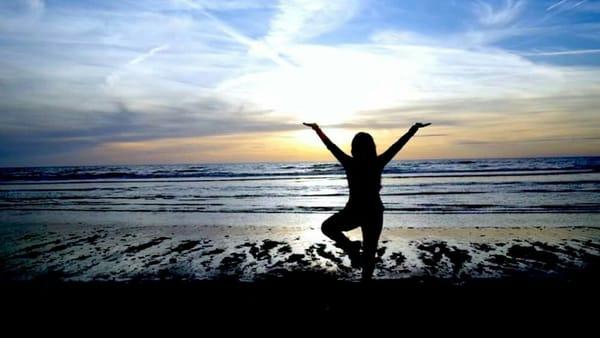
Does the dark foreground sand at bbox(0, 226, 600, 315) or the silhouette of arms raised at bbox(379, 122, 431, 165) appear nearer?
the silhouette of arms raised at bbox(379, 122, 431, 165)

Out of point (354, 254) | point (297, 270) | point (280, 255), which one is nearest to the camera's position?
point (354, 254)

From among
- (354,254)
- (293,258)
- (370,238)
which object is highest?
(370,238)

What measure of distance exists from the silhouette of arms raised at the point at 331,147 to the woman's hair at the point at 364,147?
176 millimetres

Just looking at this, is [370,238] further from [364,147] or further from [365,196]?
[364,147]

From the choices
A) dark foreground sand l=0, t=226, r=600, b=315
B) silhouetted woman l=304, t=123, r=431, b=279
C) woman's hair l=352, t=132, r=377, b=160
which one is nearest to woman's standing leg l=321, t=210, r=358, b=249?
silhouetted woman l=304, t=123, r=431, b=279

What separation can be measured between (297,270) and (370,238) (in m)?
2.50

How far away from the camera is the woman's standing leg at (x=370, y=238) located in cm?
485

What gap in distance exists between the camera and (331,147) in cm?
505

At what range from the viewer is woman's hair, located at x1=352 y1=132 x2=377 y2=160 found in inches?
188

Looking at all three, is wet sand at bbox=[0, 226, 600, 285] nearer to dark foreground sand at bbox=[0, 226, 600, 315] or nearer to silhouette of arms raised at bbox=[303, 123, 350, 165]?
dark foreground sand at bbox=[0, 226, 600, 315]

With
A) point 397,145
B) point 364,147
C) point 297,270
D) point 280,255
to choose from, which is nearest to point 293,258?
point 280,255

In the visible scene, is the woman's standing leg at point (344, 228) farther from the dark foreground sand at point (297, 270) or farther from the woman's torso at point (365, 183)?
the dark foreground sand at point (297, 270)

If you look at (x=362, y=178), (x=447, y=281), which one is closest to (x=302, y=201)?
(x=447, y=281)

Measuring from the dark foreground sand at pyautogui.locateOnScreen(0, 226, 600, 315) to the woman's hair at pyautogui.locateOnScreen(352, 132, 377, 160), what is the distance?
1621 mm
